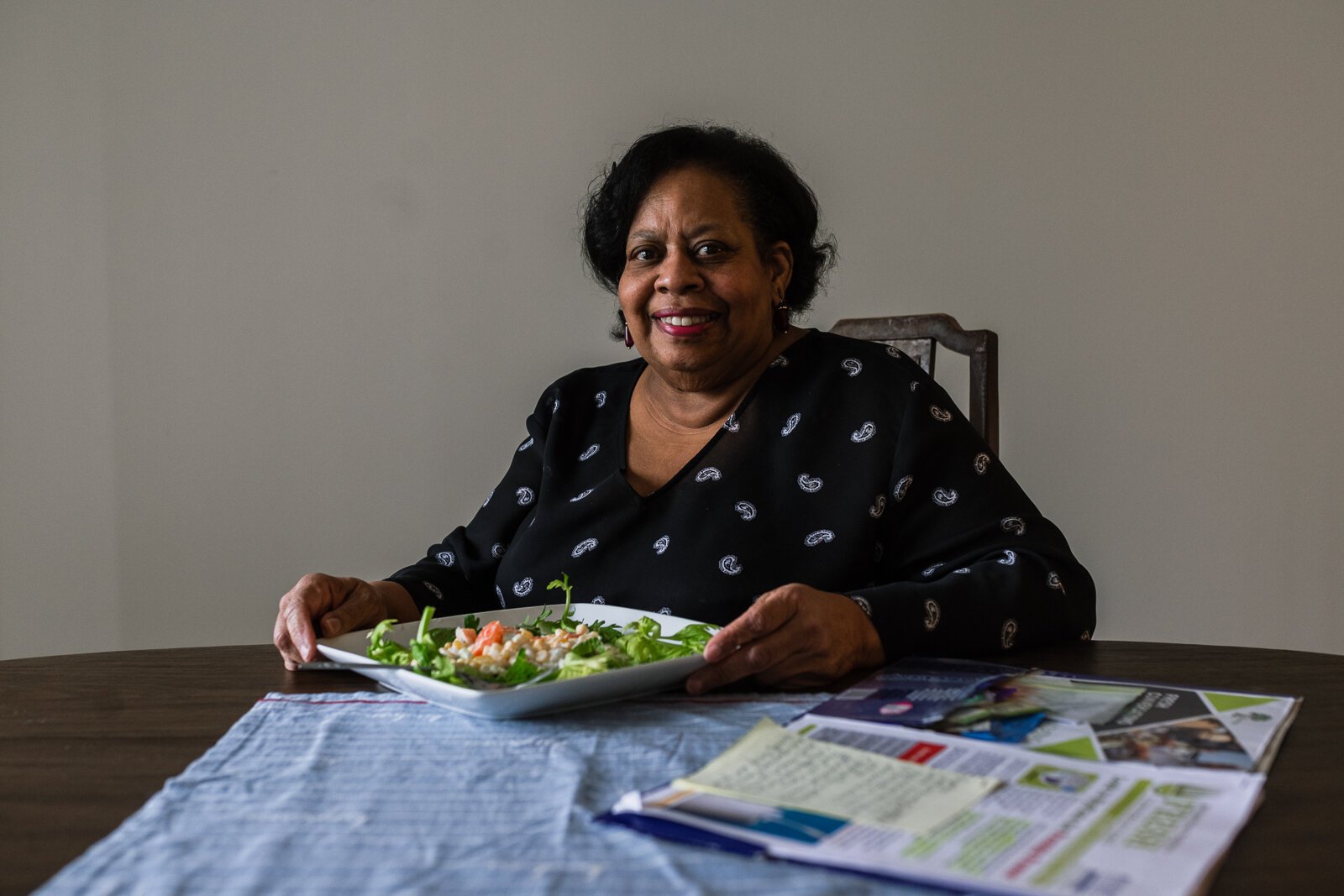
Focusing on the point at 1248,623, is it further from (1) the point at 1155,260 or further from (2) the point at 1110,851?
(2) the point at 1110,851

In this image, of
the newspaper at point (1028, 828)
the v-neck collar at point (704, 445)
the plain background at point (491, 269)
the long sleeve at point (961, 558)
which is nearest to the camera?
the newspaper at point (1028, 828)

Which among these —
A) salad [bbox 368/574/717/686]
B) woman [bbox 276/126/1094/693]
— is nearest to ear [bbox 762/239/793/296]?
woman [bbox 276/126/1094/693]

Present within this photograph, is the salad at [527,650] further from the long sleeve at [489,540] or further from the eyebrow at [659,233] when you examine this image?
the eyebrow at [659,233]

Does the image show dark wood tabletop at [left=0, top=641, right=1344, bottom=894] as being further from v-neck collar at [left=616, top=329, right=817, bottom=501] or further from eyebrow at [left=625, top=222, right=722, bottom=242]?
eyebrow at [left=625, top=222, right=722, bottom=242]

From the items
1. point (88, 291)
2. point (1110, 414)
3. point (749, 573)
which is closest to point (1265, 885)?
point (749, 573)

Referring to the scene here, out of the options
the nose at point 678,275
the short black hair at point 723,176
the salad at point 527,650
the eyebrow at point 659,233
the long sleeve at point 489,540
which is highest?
the short black hair at point 723,176

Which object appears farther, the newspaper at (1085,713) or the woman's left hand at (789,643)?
the woman's left hand at (789,643)

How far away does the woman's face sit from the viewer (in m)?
1.59

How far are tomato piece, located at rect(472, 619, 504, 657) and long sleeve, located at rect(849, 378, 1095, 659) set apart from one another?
37cm

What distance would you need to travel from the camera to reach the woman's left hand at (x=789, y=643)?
3.29 feet

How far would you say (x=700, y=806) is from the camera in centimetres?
69

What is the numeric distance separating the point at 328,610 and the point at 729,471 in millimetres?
564

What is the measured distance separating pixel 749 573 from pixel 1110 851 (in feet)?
2.77

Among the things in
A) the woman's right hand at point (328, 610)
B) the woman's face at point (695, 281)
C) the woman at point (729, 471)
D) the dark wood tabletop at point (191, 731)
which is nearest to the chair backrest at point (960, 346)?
the woman at point (729, 471)
